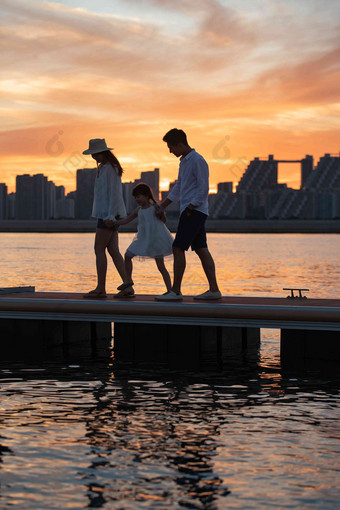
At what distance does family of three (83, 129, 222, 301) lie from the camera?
10.5 m

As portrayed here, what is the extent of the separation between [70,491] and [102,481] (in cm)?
29

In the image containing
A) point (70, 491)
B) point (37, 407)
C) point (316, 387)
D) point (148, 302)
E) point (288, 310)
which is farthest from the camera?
point (148, 302)

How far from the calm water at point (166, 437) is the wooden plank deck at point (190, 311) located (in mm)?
634

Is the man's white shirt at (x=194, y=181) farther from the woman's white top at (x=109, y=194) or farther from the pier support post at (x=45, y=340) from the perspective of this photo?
the pier support post at (x=45, y=340)

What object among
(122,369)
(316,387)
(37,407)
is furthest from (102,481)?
(122,369)

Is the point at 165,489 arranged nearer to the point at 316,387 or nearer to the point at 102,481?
the point at 102,481

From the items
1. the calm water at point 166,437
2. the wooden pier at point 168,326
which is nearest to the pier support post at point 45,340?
the wooden pier at point 168,326

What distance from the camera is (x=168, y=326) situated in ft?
38.4

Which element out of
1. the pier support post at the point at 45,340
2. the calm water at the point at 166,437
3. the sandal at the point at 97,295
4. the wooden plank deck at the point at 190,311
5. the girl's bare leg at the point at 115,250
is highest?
the girl's bare leg at the point at 115,250

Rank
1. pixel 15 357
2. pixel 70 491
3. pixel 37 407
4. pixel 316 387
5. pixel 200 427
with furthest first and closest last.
→ pixel 15 357
pixel 316 387
pixel 37 407
pixel 200 427
pixel 70 491

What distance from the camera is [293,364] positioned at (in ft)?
36.0

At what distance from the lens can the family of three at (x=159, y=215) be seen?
10.5 m

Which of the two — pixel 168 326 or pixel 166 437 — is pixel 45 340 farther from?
pixel 166 437

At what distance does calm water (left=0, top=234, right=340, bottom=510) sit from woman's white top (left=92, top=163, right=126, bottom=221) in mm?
2004
